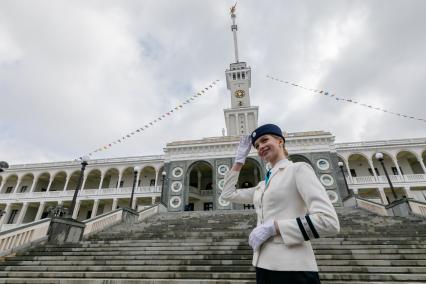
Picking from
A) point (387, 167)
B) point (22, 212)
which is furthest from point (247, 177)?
point (22, 212)

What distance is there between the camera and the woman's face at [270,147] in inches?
89.5

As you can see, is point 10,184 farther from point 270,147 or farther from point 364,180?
point 364,180

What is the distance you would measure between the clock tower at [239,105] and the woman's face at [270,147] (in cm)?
2779

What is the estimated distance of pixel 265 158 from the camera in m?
2.37

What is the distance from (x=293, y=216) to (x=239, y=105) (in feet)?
111

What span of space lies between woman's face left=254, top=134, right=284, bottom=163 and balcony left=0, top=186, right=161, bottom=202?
1017 inches

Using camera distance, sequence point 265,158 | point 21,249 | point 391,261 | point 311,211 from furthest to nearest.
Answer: point 21,249 < point 391,261 < point 265,158 < point 311,211

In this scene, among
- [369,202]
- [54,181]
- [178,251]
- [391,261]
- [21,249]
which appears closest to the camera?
[391,261]

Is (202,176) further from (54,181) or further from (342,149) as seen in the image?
(54,181)

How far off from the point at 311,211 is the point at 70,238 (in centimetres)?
1119

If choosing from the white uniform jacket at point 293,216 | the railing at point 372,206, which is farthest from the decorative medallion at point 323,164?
the white uniform jacket at point 293,216

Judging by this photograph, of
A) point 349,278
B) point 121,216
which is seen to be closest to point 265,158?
point 349,278

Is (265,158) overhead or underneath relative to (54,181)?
underneath

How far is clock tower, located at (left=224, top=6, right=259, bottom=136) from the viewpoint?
106ft
